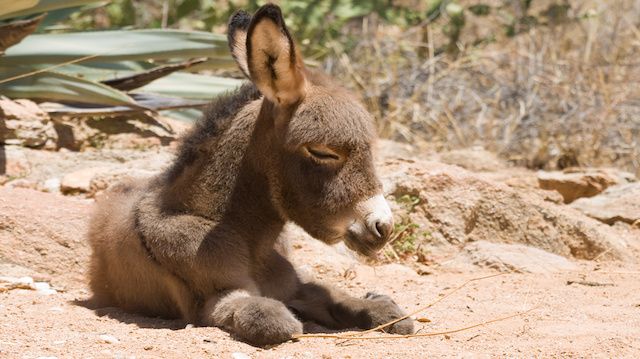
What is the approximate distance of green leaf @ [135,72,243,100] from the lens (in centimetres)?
817

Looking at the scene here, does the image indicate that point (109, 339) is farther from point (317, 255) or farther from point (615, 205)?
point (615, 205)

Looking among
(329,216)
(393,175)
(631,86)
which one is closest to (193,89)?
(393,175)

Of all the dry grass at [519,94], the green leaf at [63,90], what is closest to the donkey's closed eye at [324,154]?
the green leaf at [63,90]

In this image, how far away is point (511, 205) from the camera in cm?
666

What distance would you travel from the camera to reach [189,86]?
27.0 feet

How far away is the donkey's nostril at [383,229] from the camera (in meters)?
4.05

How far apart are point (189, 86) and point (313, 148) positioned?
4242mm

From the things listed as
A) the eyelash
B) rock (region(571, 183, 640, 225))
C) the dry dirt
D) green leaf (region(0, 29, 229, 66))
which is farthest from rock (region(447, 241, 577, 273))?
green leaf (region(0, 29, 229, 66))

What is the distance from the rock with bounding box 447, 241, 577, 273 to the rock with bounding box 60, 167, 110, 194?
2.63 meters

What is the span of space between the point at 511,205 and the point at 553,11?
5.53 m

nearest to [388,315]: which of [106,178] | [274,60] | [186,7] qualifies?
[274,60]

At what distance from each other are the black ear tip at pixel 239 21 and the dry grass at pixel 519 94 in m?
4.92

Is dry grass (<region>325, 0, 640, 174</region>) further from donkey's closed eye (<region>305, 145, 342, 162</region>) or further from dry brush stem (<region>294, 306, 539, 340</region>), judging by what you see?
donkey's closed eye (<region>305, 145, 342, 162</region>)

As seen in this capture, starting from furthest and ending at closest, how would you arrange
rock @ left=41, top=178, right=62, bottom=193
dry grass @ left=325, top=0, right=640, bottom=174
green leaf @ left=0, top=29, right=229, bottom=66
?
dry grass @ left=325, top=0, right=640, bottom=174, green leaf @ left=0, top=29, right=229, bottom=66, rock @ left=41, top=178, right=62, bottom=193
